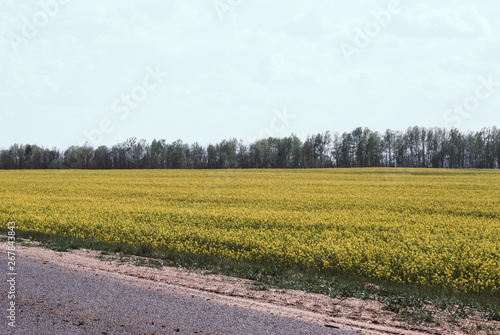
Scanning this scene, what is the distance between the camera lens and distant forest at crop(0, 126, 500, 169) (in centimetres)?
10812

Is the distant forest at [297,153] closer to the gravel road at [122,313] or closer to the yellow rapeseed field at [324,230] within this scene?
the yellow rapeseed field at [324,230]

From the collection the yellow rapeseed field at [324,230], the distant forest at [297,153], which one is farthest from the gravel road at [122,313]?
the distant forest at [297,153]

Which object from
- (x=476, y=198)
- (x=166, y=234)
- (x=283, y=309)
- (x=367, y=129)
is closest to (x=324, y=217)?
(x=166, y=234)

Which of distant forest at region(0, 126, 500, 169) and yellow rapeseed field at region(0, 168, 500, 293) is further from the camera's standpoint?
distant forest at region(0, 126, 500, 169)

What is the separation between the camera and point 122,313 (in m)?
7.82

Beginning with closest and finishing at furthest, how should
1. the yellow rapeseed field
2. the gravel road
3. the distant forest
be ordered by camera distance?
the gravel road < the yellow rapeseed field < the distant forest

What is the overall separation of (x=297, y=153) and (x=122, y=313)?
108081 mm

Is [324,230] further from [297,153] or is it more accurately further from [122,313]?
[297,153]

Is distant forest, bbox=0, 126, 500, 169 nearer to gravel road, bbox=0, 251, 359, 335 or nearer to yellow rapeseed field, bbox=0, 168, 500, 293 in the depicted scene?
yellow rapeseed field, bbox=0, 168, 500, 293

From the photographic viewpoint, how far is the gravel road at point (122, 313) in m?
7.20

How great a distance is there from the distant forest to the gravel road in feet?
332

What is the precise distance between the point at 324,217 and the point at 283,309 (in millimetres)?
13215

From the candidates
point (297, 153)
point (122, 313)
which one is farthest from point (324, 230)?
point (297, 153)

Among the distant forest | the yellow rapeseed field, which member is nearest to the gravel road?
the yellow rapeseed field
